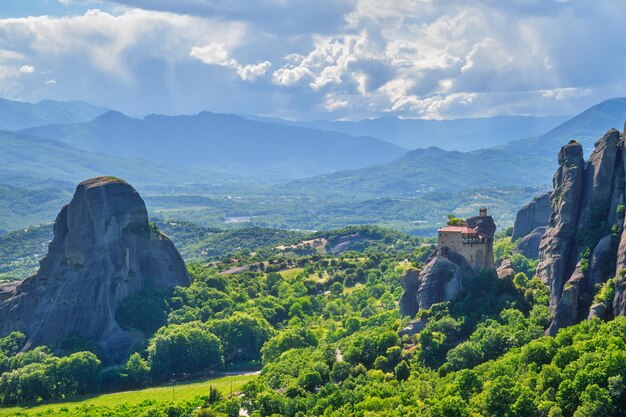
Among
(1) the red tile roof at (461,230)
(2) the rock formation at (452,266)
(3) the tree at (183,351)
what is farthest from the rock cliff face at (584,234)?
(3) the tree at (183,351)

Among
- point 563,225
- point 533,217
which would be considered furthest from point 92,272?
point 533,217

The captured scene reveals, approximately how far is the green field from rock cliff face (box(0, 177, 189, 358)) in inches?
479

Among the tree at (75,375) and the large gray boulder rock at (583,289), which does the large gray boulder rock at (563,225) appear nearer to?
the large gray boulder rock at (583,289)

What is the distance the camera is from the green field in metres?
97.3

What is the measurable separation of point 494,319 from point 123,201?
6401 cm

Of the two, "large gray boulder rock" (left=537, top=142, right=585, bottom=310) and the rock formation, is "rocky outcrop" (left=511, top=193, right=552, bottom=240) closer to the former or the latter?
"large gray boulder rock" (left=537, top=142, right=585, bottom=310)

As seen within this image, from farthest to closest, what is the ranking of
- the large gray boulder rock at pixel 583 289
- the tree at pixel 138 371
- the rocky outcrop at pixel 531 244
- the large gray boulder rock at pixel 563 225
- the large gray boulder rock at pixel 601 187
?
the rocky outcrop at pixel 531 244
the tree at pixel 138 371
the large gray boulder rock at pixel 601 187
the large gray boulder rock at pixel 563 225
the large gray boulder rock at pixel 583 289

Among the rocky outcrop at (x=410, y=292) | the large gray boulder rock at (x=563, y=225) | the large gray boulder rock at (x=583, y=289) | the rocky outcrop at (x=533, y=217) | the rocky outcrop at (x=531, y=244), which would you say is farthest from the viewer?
the rocky outcrop at (x=533, y=217)

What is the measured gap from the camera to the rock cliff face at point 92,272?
391 feet

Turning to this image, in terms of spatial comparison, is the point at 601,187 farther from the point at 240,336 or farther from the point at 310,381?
the point at 240,336

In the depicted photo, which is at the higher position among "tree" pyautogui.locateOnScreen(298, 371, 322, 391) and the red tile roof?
the red tile roof

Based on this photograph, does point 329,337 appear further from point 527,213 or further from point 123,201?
point 527,213

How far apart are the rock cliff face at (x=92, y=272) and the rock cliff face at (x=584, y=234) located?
5831 cm

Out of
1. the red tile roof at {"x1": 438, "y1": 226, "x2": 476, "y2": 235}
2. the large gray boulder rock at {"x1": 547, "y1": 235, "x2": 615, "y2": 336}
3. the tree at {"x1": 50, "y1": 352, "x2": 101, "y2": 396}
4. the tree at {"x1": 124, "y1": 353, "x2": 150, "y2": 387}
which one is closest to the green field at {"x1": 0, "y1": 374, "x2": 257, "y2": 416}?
the tree at {"x1": 50, "y1": 352, "x2": 101, "y2": 396}
